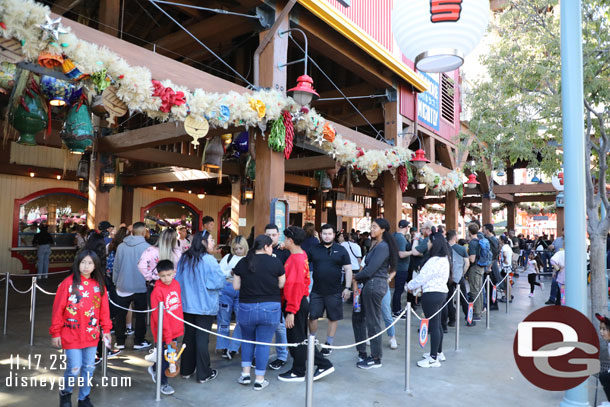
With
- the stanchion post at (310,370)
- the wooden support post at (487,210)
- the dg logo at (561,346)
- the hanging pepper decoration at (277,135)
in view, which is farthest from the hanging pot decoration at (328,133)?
the wooden support post at (487,210)

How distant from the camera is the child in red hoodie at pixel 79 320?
352 centimetres

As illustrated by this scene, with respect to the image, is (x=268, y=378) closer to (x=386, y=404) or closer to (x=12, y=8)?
(x=386, y=404)

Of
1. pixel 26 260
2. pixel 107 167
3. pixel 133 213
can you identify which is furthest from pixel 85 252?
pixel 133 213

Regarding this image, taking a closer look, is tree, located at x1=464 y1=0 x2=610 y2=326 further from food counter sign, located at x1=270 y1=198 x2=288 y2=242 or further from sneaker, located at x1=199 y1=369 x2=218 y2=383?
sneaker, located at x1=199 y1=369 x2=218 y2=383

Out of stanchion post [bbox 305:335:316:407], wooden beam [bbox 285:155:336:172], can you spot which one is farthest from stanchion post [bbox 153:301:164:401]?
wooden beam [bbox 285:155:336:172]

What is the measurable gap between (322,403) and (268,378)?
85 cm

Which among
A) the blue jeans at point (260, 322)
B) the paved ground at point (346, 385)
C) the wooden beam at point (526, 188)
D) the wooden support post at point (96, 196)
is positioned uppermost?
the wooden beam at point (526, 188)

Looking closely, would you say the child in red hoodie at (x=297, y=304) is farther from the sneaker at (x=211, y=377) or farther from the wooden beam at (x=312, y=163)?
the wooden beam at (x=312, y=163)

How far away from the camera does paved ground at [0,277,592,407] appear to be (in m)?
3.94

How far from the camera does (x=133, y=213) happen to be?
49.5 feet

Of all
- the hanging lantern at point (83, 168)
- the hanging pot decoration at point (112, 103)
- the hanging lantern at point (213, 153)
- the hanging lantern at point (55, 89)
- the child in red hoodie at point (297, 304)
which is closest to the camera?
the child in red hoodie at point (297, 304)

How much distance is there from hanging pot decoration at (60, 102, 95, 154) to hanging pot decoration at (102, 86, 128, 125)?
1233mm

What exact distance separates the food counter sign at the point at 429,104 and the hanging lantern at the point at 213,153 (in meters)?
6.10

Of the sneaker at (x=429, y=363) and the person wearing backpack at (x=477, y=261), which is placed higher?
the person wearing backpack at (x=477, y=261)
